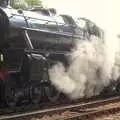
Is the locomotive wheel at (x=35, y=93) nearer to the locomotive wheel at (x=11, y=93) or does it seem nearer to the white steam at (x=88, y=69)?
the locomotive wheel at (x=11, y=93)

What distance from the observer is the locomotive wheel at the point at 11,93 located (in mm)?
13765

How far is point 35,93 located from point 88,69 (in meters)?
3.15

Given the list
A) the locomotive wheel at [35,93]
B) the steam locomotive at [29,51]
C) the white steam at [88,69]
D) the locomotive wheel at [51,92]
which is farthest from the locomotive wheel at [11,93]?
the white steam at [88,69]

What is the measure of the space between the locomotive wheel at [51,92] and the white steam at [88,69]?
167 millimetres

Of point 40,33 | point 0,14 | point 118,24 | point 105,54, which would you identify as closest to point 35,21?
point 40,33

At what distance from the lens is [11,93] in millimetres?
14000

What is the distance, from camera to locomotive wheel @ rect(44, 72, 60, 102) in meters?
15.4

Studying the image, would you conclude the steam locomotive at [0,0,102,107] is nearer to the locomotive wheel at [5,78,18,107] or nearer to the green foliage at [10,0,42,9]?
the locomotive wheel at [5,78,18,107]

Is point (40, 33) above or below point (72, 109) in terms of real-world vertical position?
above

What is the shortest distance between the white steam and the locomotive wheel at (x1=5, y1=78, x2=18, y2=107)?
6.33 ft

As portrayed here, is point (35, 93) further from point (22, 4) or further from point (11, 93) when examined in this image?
point (22, 4)

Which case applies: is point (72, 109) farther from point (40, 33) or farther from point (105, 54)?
point (105, 54)

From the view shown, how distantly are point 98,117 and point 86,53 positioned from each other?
17.8ft

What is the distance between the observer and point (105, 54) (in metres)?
18.3
